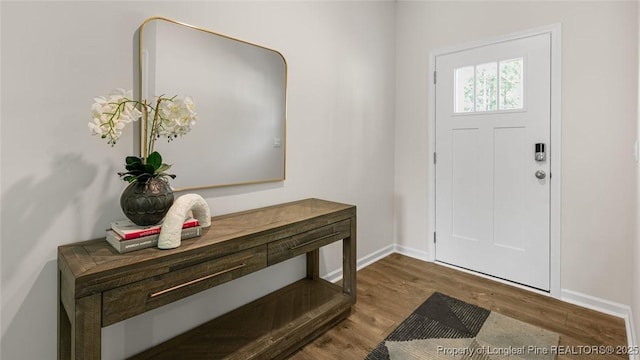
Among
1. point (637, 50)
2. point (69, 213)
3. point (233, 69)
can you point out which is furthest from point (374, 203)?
point (69, 213)

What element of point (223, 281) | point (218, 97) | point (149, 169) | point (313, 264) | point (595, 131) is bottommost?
point (313, 264)

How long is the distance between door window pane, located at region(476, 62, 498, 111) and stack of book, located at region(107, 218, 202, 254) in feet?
8.04

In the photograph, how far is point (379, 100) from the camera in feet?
9.63

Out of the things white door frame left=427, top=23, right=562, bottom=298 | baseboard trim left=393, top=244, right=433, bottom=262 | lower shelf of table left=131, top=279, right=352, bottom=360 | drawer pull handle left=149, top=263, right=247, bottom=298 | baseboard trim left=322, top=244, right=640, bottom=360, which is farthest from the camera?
baseboard trim left=393, top=244, right=433, bottom=262

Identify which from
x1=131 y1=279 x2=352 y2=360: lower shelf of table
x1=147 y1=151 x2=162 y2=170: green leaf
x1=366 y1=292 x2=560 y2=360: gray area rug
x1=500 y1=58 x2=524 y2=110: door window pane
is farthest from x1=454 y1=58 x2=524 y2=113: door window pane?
x1=147 y1=151 x2=162 y2=170: green leaf

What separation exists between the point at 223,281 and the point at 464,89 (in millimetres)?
A: 2487

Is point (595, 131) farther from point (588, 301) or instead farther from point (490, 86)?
point (588, 301)

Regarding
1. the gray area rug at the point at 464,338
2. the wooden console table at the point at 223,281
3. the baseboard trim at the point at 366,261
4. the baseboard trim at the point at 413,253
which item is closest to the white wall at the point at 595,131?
the gray area rug at the point at 464,338

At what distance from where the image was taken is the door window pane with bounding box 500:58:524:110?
94.8 inches

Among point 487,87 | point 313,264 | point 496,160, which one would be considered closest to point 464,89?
point 487,87

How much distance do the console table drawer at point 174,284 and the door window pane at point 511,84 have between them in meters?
2.23

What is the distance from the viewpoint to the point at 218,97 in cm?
172

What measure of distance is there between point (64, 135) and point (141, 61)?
45 cm

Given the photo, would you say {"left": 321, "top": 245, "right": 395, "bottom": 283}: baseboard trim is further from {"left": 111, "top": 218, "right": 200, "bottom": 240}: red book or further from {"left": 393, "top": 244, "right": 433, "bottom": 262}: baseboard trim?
{"left": 111, "top": 218, "right": 200, "bottom": 240}: red book
